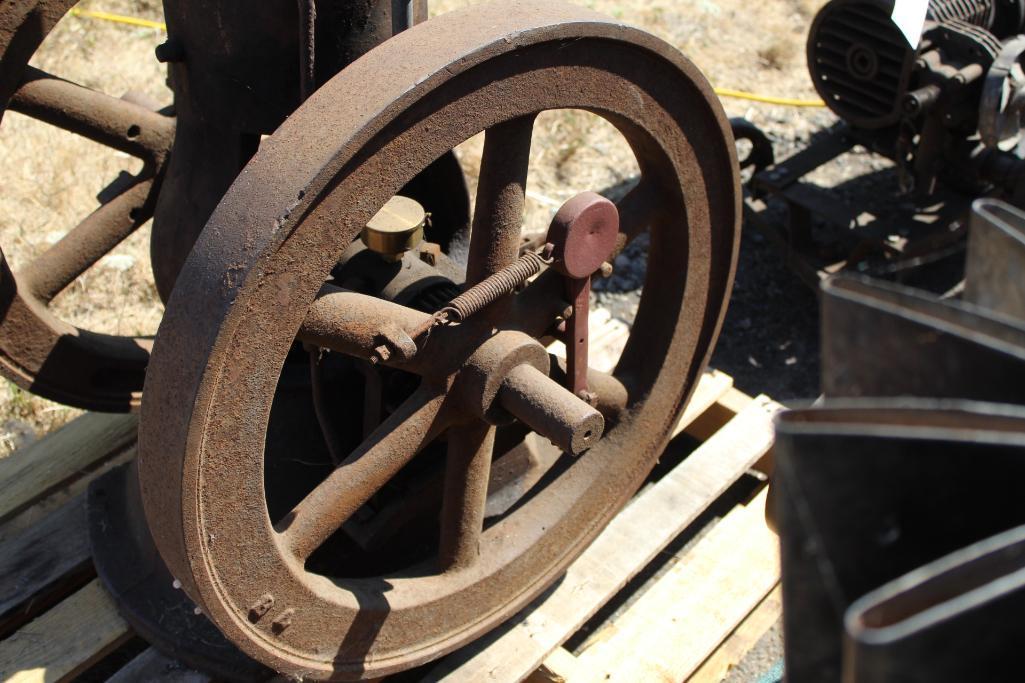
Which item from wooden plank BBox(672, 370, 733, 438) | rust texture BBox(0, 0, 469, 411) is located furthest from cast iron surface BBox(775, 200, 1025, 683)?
wooden plank BBox(672, 370, 733, 438)

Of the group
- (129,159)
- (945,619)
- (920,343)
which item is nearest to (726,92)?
(129,159)

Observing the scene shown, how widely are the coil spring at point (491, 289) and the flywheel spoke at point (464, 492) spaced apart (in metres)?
0.25

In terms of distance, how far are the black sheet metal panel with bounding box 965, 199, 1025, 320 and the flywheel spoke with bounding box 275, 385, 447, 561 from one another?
0.86 metres

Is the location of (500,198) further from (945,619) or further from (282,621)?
(945,619)

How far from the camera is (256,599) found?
139 cm

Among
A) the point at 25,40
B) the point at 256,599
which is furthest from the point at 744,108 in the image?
the point at 256,599

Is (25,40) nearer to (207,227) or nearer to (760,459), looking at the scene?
(207,227)

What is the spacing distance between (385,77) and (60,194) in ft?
7.95

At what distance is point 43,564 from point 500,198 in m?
1.15

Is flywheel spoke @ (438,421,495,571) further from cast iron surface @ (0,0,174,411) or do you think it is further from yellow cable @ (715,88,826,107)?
yellow cable @ (715,88,826,107)

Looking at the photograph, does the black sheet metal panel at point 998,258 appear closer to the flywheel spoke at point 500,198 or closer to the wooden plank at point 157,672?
the flywheel spoke at point 500,198

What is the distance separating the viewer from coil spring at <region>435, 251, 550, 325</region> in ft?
4.58

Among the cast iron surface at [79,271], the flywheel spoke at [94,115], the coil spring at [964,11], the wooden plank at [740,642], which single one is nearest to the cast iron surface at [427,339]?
the wooden plank at [740,642]

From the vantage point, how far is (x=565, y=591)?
1905 mm
